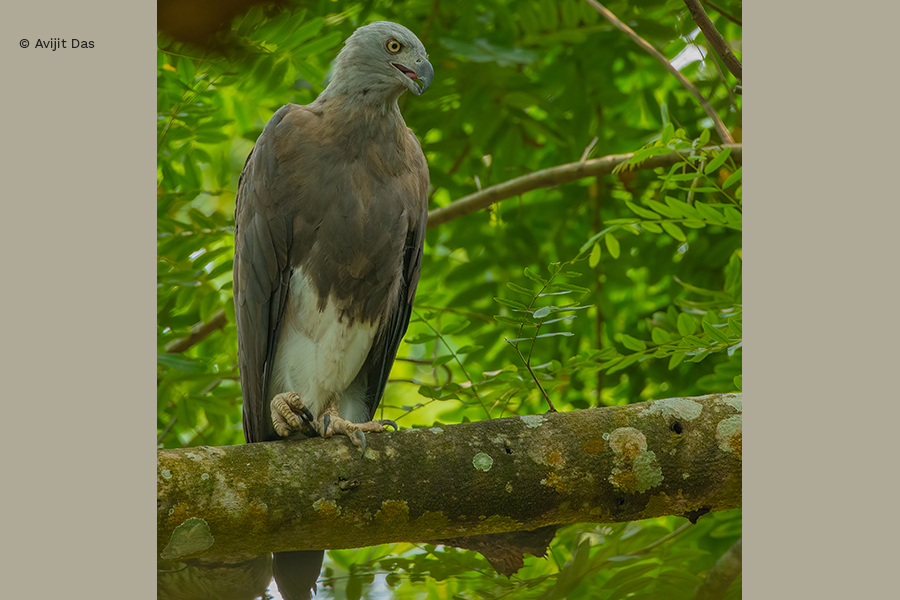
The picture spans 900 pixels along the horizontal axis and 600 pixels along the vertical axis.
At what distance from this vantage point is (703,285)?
8.45 feet

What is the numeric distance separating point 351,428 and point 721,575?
1.11 meters

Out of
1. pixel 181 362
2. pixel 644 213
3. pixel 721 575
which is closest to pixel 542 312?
pixel 644 213

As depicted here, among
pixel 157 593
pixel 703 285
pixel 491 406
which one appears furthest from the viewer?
pixel 703 285

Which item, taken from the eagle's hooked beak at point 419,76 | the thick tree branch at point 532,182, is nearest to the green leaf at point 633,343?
the thick tree branch at point 532,182

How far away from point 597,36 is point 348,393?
1.61 metres

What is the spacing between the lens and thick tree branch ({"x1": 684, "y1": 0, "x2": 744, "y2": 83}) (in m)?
2.05

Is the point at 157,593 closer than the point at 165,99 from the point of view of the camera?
Yes

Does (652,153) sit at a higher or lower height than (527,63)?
lower

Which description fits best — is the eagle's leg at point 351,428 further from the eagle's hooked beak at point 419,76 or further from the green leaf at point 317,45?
the green leaf at point 317,45

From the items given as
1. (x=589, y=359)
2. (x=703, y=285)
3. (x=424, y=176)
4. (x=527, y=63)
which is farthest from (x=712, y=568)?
(x=527, y=63)

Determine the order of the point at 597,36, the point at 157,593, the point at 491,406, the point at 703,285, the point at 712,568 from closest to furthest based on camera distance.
→ the point at 157,593, the point at 712,568, the point at 491,406, the point at 703,285, the point at 597,36

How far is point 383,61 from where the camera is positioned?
7.07ft

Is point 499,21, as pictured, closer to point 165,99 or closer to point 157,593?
point 165,99

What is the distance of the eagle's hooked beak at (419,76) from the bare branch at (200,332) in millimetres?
1022
